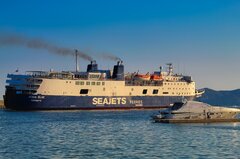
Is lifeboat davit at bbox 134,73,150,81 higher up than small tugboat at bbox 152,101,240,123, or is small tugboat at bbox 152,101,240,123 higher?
lifeboat davit at bbox 134,73,150,81

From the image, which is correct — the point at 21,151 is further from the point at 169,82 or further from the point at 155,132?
the point at 169,82

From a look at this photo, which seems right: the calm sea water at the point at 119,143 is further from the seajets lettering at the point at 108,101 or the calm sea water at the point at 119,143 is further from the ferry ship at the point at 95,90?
the seajets lettering at the point at 108,101

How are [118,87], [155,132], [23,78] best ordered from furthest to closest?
[118,87]
[23,78]
[155,132]

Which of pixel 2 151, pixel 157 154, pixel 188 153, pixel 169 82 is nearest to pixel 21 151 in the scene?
pixel 2 151

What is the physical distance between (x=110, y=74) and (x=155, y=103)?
14224 mm

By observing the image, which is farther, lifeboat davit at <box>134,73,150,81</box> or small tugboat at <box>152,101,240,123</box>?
lifeboat davit at <box>134,73,150,81</box>

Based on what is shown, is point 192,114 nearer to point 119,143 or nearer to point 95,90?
point 119,143

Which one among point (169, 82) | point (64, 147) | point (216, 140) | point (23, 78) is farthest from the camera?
point (169, 82)

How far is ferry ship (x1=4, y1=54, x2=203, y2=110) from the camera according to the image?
107050mm

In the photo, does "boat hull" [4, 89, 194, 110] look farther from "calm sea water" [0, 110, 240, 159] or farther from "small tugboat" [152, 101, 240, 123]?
"calm sea water" [0, 110, 240, 159]

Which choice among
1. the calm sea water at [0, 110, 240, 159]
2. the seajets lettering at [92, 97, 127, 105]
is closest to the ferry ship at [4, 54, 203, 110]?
the seajets lettering at [92, 97, 127, 105]

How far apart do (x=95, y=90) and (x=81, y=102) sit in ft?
16.2

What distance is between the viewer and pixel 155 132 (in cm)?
5534

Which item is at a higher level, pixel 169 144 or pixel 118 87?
pixel 118 87
